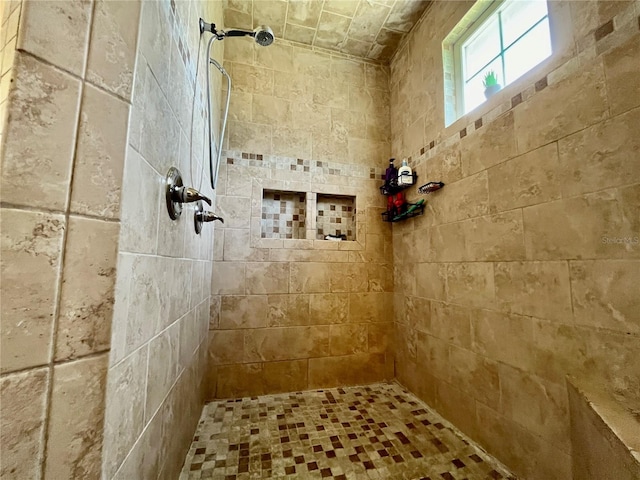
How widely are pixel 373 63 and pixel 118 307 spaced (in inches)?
104

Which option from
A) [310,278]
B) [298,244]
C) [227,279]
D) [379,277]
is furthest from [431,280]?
[227,279]

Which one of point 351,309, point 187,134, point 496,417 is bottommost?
point 496,417

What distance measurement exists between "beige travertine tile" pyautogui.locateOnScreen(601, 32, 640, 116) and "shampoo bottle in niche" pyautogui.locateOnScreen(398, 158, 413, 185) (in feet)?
3.54

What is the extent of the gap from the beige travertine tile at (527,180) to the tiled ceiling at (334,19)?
1.48 m

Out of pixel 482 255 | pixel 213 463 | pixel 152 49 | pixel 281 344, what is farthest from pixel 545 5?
pixel 213 463

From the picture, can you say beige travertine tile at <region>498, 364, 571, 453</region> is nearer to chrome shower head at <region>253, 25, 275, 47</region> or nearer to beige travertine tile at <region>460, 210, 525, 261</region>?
beige travertine tile at <region>460, 210, 525, 261</region>

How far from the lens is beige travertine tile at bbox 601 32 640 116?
847mm

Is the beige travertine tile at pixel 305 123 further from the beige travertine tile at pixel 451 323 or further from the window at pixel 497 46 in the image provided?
the beige travertine tile at pixel 451 323

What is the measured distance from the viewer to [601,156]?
0.92 m

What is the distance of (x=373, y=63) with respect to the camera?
233 cm

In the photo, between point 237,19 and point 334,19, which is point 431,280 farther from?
point 237,19

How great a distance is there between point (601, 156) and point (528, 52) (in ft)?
2.35

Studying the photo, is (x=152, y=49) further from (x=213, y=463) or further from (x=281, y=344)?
(x=281, y=344)

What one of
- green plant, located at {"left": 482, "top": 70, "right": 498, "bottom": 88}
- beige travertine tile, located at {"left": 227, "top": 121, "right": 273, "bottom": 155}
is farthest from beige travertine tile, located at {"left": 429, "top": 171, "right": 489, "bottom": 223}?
beige travertine tile, located at {"left": 227, "top": 121, "right": 273, "bottom": 155}
